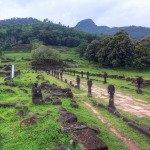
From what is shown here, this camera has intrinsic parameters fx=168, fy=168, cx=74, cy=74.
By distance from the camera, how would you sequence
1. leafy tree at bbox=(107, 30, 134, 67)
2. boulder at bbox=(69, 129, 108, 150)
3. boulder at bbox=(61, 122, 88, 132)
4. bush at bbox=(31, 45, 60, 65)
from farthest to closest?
bush at bbox=(31, 45, 60, 65) < leafy tree at bbox=(107, 30, 134, 67) < boulder at bbox=(61, 122, 88, 132) < boulder at bbox=(69, 129, 108, 150)

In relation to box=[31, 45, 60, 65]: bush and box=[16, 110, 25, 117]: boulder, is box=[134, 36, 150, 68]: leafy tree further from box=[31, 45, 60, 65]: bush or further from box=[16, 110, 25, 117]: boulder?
box=[16, 110, 25, 117]: boulder

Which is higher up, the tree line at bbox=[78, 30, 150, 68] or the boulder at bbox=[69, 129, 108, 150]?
the tree line at bbox=[78, 30, 150, 68]

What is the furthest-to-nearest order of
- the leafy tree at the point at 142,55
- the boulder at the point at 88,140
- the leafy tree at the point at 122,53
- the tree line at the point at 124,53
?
the leafy tree at the point at 122,53 → the tree line at the point at 124,53 → the leafy tree at the point at 142,55 → the boulder at the point at 88,140

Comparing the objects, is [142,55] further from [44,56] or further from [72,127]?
[72,127]

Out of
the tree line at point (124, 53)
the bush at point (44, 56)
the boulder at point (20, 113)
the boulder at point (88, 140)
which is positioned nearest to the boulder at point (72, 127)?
the boulder at point (88, 140)

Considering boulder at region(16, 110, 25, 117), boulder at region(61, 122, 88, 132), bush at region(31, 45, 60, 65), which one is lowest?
boulder at region(16, 110, 25, 117)

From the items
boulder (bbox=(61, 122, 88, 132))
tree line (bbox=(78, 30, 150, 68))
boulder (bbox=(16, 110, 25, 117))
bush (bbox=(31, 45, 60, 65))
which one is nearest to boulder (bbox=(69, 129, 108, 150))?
boulder (bbox=(61, 122, 88, 132))

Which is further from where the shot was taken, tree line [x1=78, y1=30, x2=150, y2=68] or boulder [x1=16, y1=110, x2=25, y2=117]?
tree line [x1=78, y1=30, x2=150, y2=68]

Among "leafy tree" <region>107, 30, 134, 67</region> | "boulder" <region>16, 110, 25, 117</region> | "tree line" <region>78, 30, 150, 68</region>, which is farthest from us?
"leafy tree" <region>107, 30, 134, 67</region>

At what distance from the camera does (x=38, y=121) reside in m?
6.51

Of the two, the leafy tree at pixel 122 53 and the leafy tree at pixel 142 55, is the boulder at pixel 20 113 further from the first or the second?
the leafy tree at pixel 142 55

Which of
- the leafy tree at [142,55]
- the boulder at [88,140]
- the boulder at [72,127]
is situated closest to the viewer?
the boulder at [88,140]

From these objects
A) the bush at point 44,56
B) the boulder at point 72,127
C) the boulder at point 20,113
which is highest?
the bush at point 44,56

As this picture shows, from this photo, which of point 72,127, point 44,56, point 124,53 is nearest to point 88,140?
point 72,127
